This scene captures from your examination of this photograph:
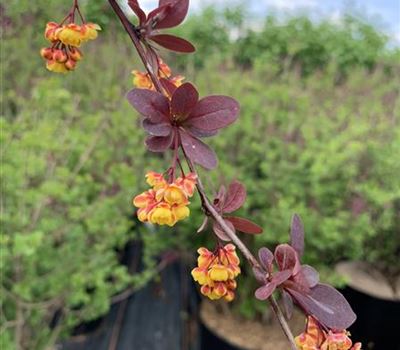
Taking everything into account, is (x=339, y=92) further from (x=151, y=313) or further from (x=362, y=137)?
(x=151, y=313)

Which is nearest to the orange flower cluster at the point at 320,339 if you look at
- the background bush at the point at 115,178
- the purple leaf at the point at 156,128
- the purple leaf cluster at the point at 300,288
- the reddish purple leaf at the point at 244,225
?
the purple leaf cluster at the point at 300,288

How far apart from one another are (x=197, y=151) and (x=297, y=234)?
0.43 feet

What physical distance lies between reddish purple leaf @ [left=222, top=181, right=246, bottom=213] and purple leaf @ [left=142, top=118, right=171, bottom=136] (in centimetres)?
10

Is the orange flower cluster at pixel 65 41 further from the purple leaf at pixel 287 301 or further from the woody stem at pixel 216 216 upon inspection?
the purple leaf at pixel 287 301

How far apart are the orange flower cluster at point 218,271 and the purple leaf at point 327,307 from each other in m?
0.07

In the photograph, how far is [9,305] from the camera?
6.31 feet

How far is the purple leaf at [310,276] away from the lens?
47 cm

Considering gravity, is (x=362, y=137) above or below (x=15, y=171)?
below

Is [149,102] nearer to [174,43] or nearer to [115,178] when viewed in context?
[174,43]

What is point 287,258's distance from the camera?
492mm

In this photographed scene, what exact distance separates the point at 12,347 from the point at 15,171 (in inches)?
21.3

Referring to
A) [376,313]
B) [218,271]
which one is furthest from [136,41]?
[376,313]

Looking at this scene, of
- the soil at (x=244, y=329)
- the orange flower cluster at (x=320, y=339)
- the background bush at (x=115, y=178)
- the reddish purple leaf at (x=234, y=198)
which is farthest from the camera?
the soil at (x=244, y=329)

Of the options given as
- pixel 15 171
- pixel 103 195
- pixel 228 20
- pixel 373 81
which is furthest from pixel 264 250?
pixel 228 20
